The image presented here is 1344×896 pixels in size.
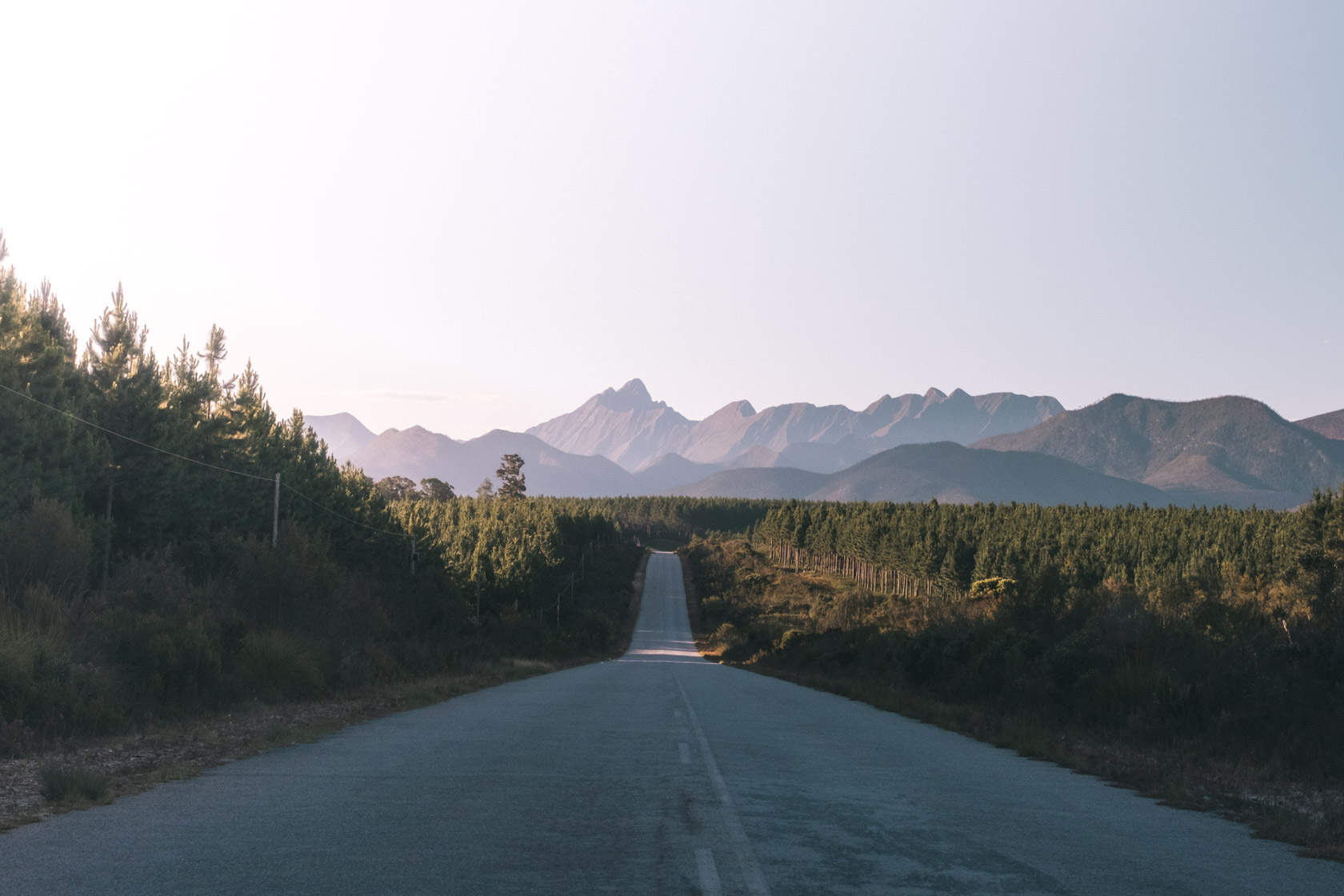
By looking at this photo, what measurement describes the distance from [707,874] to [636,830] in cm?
153

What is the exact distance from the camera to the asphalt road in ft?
20.3

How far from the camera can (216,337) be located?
61.7m

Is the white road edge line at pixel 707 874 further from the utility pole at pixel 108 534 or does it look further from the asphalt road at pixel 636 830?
the utility pole at pixel 108 534

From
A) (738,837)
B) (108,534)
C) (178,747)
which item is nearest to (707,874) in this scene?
(738,837)

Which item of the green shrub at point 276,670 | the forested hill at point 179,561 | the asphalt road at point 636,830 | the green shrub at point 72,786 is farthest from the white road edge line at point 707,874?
the green shrub at point 276,670

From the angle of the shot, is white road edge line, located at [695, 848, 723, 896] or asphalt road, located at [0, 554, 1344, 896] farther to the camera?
asphalt road, located at [0, 554, 1344, 896]

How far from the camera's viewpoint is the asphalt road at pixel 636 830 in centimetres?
618

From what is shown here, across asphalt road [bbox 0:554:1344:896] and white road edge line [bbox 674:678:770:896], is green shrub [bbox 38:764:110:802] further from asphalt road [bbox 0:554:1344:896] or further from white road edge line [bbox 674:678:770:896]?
white road edge line [bbox 674:678:770:896]

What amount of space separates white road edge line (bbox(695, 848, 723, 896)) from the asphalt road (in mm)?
25

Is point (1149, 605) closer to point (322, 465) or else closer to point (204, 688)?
point (204, 688)

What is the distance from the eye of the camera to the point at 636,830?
7645mm

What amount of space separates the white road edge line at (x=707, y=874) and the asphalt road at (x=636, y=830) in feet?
0.08

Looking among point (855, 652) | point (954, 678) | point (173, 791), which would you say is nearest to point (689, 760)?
point (173, 791)

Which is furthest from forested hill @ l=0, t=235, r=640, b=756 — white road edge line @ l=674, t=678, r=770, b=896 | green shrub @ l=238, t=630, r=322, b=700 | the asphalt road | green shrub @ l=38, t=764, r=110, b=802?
white road edge line @ l=674, t=678, r=770, b=896
